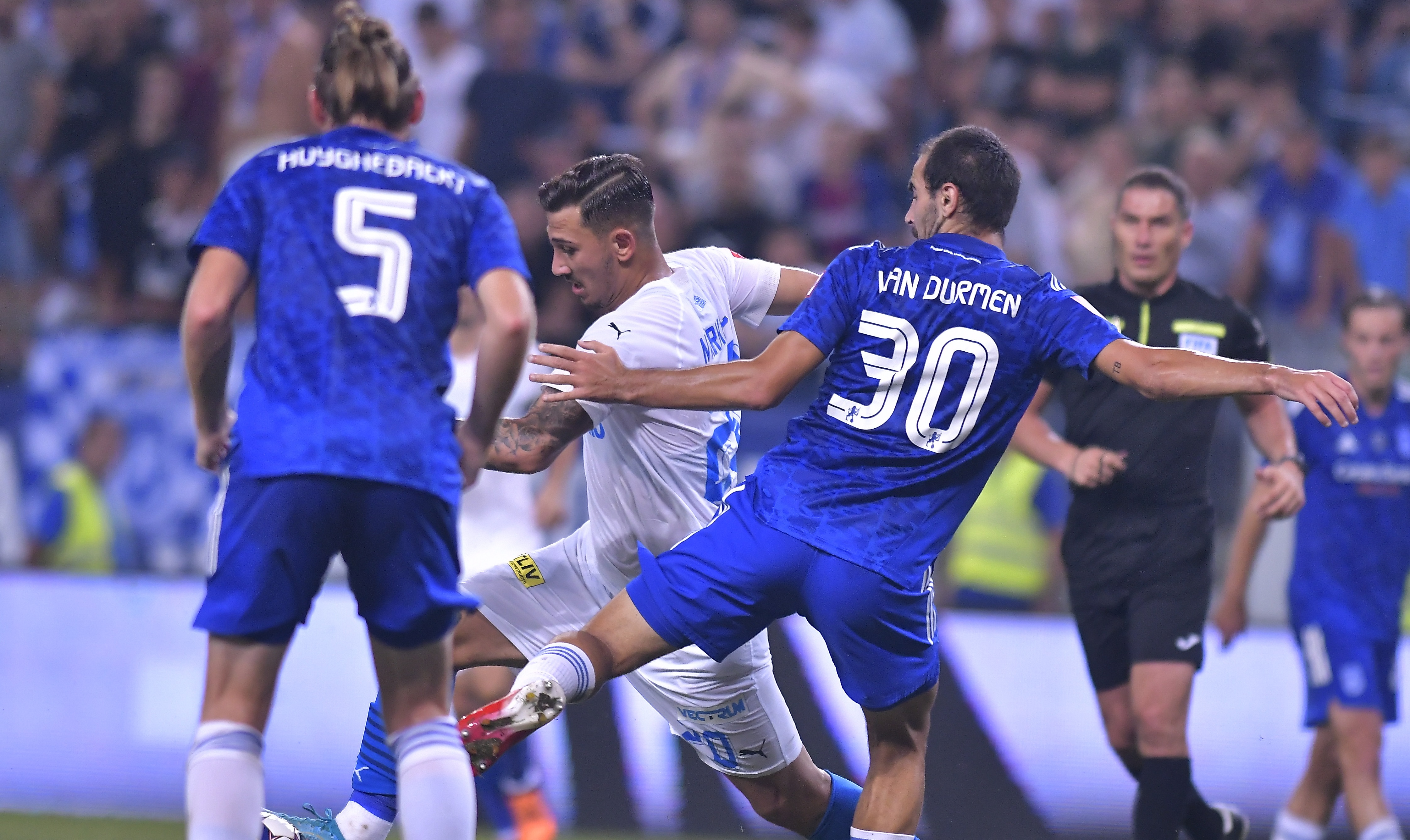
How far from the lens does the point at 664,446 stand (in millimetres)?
4617

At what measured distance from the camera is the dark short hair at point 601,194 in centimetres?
454

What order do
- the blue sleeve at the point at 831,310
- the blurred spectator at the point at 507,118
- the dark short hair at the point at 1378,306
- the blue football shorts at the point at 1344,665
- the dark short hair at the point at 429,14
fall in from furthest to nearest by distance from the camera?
the dark short hair at the point at 429,14 < the blurred spectator at the point at 507,118 < the dark short hair at the point at 1378,306 < the blue football shorts at the point at 1344,665 < the blue sleeve at the point at 831,310

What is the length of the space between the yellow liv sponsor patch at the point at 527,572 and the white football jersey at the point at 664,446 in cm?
18

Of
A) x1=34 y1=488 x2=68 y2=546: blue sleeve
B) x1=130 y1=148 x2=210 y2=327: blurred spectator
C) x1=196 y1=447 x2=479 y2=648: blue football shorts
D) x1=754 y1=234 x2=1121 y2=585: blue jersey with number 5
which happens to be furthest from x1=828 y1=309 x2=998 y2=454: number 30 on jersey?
x1=130 y1=148 x2=210 y2=327: blurred spectator

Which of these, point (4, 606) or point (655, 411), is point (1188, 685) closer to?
point (655, 411)

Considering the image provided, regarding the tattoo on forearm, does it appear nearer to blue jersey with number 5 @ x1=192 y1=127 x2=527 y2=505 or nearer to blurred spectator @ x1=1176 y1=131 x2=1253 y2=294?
blue jersey with number 5 @ x1=192 y1=127 x2=527 y2=505

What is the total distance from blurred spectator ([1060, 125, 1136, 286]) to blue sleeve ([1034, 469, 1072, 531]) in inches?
105

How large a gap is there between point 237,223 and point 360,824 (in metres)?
1.82

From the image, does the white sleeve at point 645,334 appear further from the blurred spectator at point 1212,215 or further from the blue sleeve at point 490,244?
the blurred spectator at point 1212,215

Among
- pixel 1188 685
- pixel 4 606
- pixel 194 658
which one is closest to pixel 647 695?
pixel 1188 685

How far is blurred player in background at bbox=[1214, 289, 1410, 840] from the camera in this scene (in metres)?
6.28

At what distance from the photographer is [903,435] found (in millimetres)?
4086

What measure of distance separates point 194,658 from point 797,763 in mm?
3812

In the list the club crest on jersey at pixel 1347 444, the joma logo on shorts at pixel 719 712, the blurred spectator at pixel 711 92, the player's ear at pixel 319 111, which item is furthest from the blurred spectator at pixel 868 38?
the player's ear at pixel 319 111
